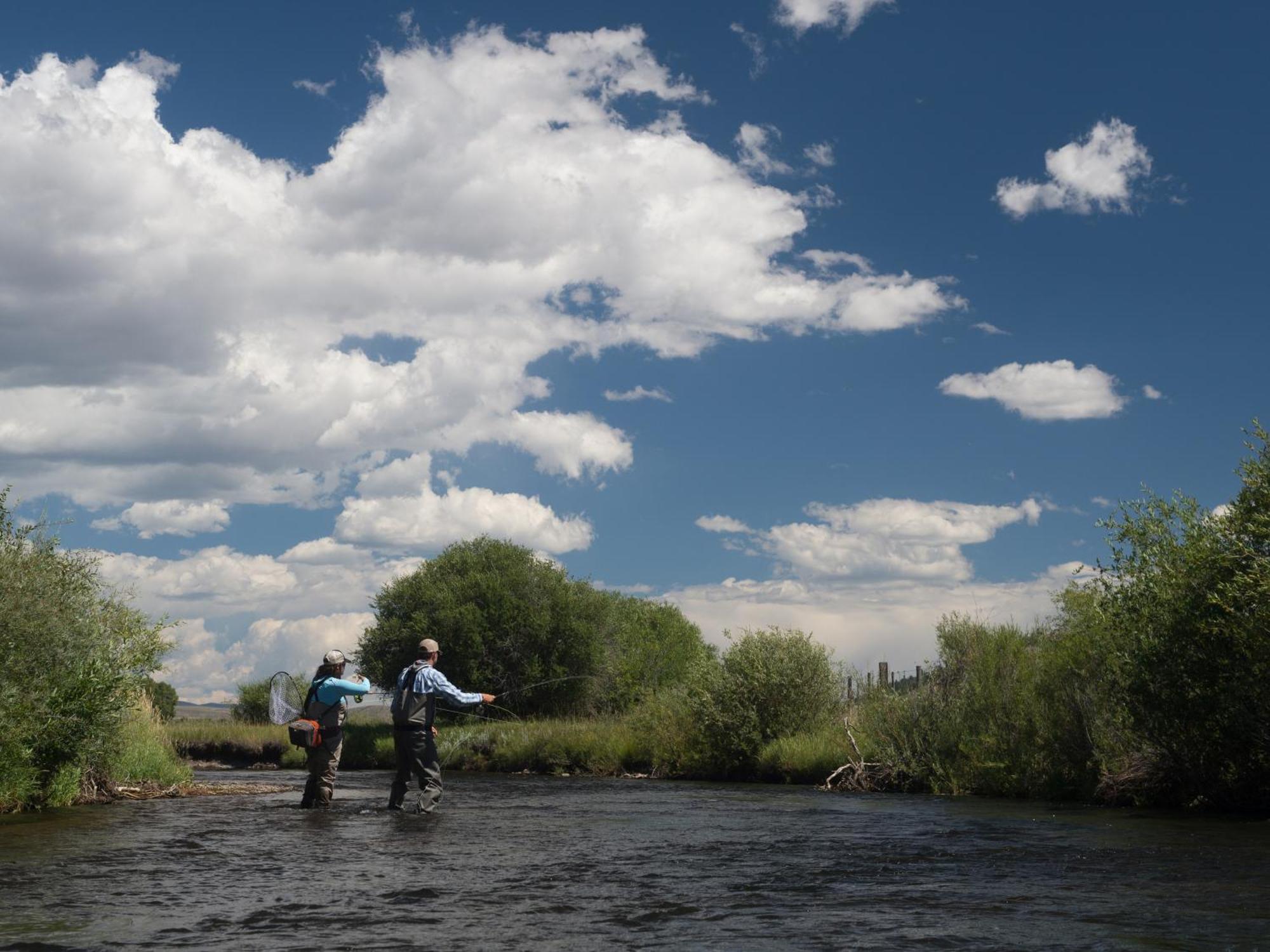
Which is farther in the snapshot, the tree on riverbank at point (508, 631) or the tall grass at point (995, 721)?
the tree on riverbank at point (508, 631)

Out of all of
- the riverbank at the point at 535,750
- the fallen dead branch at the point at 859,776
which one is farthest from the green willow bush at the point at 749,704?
the fallen dead branch at the point at 859,776

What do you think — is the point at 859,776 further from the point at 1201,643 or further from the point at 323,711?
the point at 323,711

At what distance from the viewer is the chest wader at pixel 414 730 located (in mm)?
17828

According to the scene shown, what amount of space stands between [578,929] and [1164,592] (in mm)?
14897

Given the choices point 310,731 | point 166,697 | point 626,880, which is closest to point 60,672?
point 310,731

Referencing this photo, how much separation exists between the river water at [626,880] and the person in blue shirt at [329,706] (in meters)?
0.81

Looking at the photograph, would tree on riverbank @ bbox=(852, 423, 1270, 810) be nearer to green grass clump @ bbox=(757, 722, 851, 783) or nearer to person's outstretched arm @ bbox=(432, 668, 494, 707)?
green grass clump @ bbox=(757, 722, 851, 783)

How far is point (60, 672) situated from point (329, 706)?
3.81m

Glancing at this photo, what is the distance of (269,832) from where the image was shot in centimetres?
1580

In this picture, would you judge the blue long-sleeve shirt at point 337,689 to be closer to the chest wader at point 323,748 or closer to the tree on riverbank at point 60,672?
the chest wader at point 323,748

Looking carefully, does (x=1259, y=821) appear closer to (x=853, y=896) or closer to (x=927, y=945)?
(x=853, y=896)

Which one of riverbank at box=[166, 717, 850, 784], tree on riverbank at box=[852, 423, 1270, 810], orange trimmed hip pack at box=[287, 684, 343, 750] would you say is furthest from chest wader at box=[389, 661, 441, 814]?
riverbank at box=[166, 717, 850, 784]

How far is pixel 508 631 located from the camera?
57.8 meters

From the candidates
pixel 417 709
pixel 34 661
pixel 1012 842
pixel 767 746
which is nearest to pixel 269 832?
pixel 417 709
